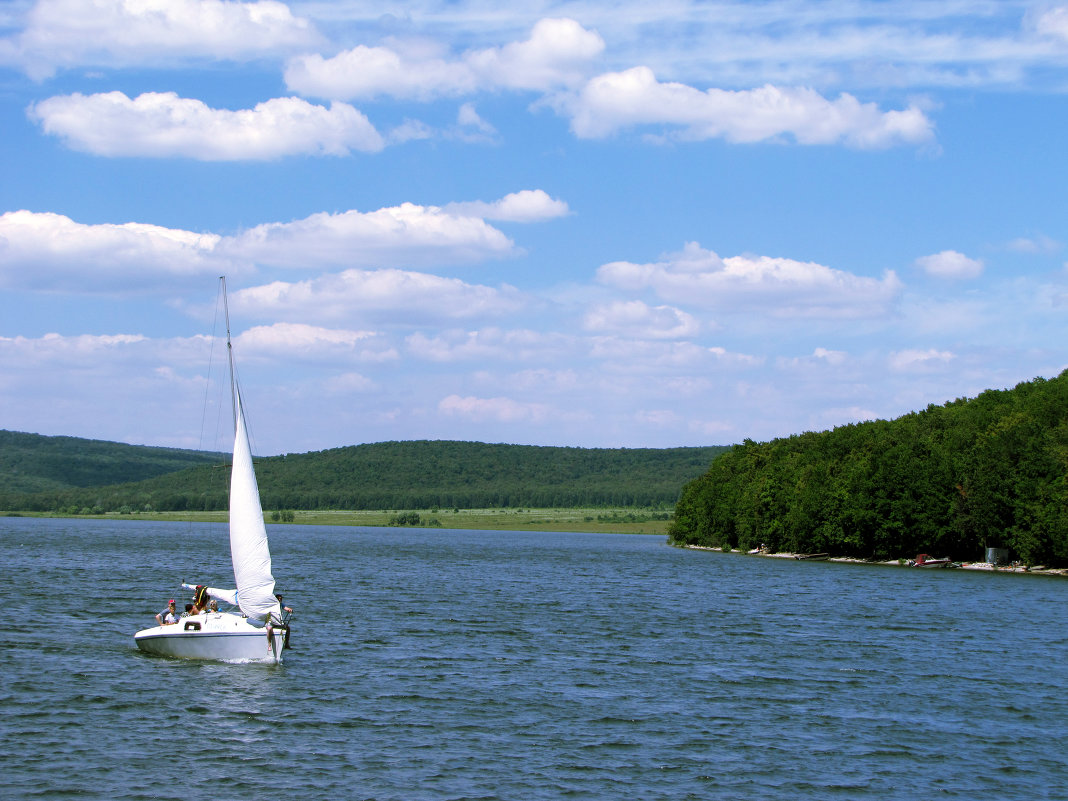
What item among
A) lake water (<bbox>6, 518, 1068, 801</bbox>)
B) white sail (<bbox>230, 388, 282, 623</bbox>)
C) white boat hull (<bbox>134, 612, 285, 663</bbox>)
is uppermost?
white sail (<bbox>230, 388, 282, 623</bbox>)

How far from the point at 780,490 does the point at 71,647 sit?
130 meters

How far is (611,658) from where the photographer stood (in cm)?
4894

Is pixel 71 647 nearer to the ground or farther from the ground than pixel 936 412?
nearer to the ground

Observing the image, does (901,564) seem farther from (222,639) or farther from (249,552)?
(222,639)

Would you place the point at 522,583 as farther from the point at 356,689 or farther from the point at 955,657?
the point at 356,689

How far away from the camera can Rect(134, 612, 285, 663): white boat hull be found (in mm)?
42719

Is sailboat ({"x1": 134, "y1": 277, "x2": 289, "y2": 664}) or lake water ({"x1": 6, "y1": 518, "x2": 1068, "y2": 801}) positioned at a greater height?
sailboat ({"x1": 134, "y1": 277, "x2": 289, "y2": 664})

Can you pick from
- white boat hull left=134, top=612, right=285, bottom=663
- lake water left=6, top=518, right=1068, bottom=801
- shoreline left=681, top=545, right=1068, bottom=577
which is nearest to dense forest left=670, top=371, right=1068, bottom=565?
shoreline left=681, top=545, right=1068, bottom=577

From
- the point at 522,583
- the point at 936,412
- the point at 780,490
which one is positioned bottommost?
the point at 522,583

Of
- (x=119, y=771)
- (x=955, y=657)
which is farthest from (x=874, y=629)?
(x=119, y=771)

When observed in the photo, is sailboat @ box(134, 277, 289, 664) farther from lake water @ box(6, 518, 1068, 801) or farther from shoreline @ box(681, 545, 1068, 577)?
shoreline @ box(681, 545, 1068, 577)

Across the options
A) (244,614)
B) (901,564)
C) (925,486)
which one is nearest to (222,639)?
(244,614)

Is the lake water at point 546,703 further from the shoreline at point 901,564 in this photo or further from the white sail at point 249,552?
the shoreline at point 901,564

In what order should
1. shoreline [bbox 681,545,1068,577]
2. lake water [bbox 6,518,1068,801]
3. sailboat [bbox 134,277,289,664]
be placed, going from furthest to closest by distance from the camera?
shoreline [bbox 681,545,1068,577] → sailboat [bbox 134,277,289,664] → lake water [bbox 6,518,1068,801]
